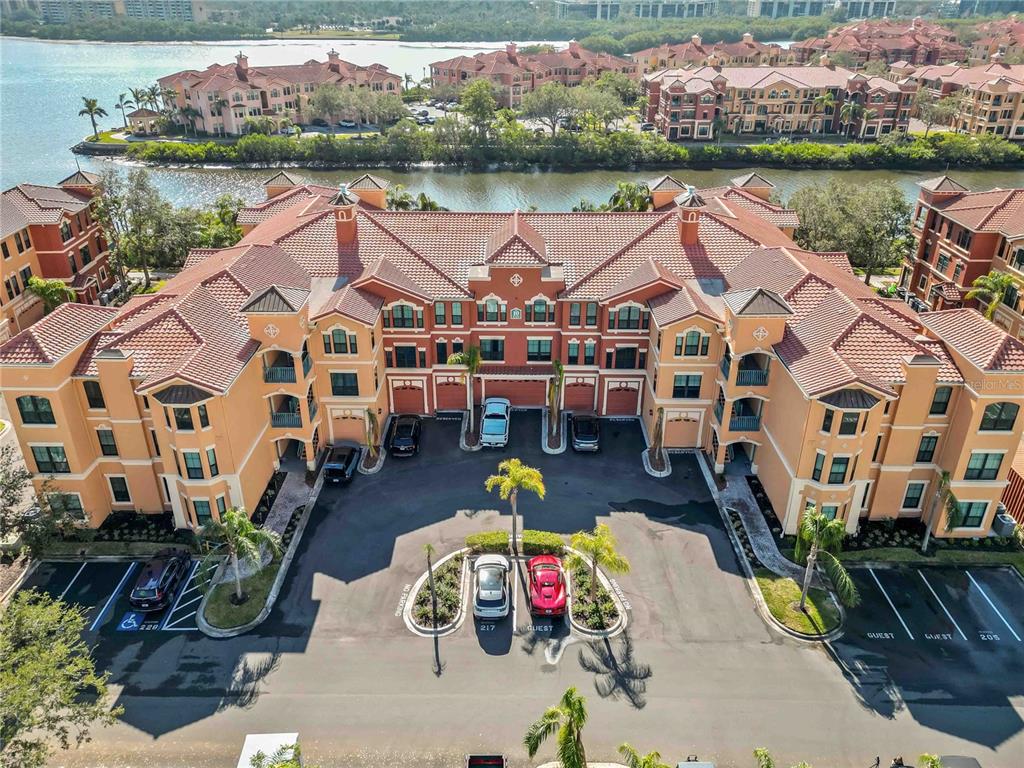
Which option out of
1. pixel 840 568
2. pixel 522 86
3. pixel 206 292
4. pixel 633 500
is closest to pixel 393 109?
pixel 522 86

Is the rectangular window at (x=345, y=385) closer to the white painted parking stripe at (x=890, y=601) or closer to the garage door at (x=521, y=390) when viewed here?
the garage door at (x=521, y=390)

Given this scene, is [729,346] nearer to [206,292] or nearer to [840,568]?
[840,568]

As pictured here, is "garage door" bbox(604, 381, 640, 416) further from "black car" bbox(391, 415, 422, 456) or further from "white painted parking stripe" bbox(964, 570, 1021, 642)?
"white painted parking stripe" bbox(964, 570, 1021, 642)

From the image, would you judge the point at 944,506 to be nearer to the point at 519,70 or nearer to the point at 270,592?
the point at 270,592

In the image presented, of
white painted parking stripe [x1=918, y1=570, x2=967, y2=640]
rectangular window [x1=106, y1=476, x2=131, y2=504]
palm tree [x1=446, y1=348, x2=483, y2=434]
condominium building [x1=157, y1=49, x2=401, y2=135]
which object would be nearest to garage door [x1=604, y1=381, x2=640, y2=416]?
palm tree [x1=446, y1=348, x2=483, y2=434]

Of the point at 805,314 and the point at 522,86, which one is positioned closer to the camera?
the point at 805,314

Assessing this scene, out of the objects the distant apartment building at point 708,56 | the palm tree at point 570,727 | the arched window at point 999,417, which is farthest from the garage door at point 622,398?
the distant apartment building at point 708,56

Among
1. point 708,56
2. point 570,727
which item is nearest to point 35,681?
point 570,727
